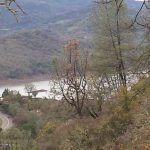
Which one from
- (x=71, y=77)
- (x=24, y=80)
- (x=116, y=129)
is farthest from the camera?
(x=24, y=80)

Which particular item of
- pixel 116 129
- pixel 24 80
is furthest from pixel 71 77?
pixel 24 80

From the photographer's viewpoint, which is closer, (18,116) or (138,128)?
(138,128)

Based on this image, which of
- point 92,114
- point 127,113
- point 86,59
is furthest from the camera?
Result: point 86,59

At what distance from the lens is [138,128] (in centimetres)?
1055

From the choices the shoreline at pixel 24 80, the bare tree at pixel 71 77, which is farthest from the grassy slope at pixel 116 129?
the shoreline at pixel 24 80

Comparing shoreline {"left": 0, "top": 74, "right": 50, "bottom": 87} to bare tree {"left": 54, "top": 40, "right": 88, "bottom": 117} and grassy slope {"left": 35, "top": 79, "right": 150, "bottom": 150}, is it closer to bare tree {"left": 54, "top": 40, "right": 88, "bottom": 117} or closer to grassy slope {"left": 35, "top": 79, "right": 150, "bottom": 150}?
bare tree {"left": 54, "top": 40, "right": 88, "bottom": 117}

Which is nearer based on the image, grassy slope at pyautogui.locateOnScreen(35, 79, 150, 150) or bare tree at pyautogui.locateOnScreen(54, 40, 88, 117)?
grassy slope at pyautogui.locateOnScreen(35, 79, 150, 150)

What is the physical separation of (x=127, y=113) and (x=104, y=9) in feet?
25.2

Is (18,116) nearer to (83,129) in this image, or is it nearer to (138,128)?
(83,129)

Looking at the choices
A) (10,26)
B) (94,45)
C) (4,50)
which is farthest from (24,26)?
(94,45)

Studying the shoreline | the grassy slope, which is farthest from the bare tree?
the shoreline

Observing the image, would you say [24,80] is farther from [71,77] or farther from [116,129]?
[116,129]

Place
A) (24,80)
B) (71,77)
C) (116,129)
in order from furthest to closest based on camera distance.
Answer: (24,80) < (71,77) < (116,129)

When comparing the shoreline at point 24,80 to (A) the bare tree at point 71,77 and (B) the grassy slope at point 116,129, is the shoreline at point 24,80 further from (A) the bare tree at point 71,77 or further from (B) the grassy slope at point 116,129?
(B) the grassy slope at point 116,129
